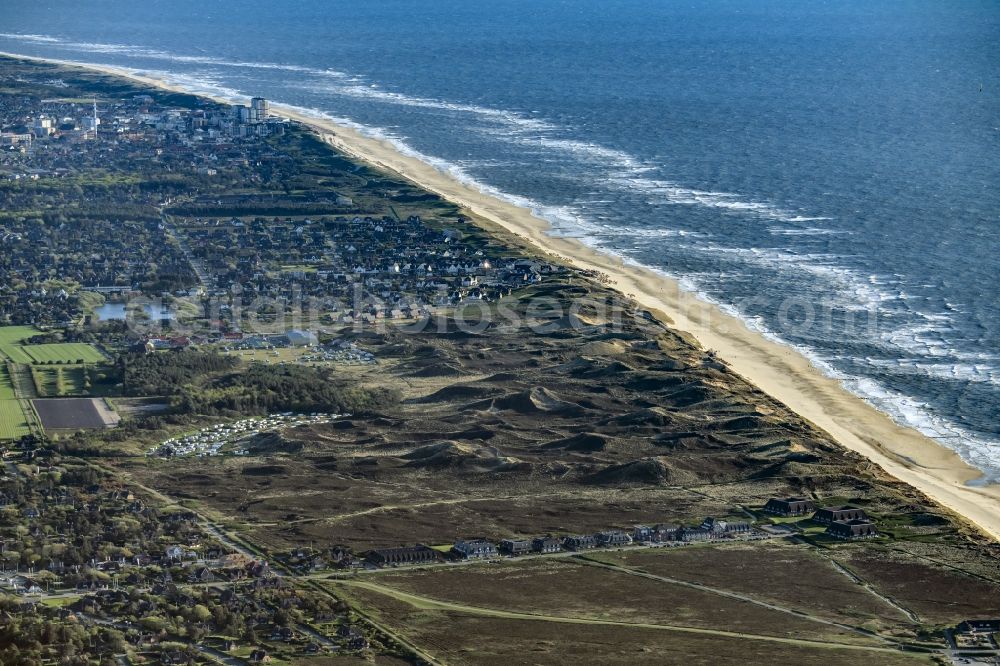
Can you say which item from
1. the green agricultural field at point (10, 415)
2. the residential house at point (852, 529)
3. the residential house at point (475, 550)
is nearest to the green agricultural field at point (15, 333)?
the green agricultural field at point (10, 415)

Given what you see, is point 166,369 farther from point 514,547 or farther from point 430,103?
point 430,103

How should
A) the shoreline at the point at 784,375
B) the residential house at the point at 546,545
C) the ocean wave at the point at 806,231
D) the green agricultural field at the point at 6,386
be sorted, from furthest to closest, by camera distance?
the ocean wave at the point at 806,231 < the green agricultural field at the point at 6,386 < the shoreline at the point at 784,375 < the residential house at the point at 546,545

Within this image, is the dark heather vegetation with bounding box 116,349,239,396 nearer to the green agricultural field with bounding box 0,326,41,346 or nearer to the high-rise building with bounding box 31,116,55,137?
the green agricultural field with bounding box 0,326,41,346

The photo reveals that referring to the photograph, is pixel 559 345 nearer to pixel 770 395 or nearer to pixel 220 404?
pixel 770 395

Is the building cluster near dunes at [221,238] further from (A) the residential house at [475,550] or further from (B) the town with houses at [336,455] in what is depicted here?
(A) the residential house at [475,550]

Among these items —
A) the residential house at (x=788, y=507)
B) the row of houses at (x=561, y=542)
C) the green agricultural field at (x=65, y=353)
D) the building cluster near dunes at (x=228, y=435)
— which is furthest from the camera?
the green agricultural field at (x=65, y=353)
